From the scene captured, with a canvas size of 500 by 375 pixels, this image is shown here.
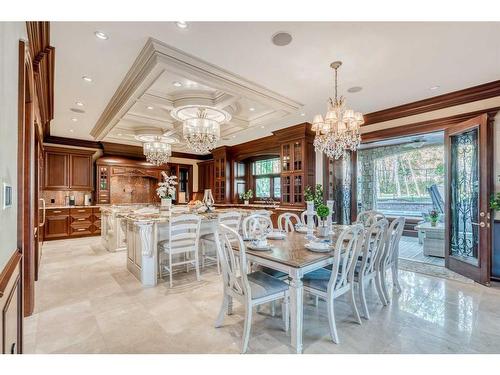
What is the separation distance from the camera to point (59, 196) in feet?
23.4

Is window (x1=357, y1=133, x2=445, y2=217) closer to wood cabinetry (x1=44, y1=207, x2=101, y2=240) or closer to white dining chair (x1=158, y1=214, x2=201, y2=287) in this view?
white dining chair (x1=158, y1=214, x2=201, y2=287)

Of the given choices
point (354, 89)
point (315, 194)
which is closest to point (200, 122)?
point (354, 89)

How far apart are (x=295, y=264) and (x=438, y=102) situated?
3.86m

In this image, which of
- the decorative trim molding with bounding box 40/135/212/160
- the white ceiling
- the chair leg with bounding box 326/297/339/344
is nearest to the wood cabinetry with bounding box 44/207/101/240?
the decorative trim molding with bounding box 40/135/212/160

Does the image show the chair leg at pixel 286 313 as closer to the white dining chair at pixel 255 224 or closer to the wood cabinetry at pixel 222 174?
the white dining chair at pixel 255 224

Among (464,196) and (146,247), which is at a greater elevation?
(464,196)

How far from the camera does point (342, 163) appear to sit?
19.0ft

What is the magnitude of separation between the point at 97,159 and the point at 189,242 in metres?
5.63

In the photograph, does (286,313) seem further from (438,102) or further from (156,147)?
(156,147)

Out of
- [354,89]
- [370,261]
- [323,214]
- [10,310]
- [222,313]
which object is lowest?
[222,313]

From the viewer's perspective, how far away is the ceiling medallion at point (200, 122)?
4309 millimetres
